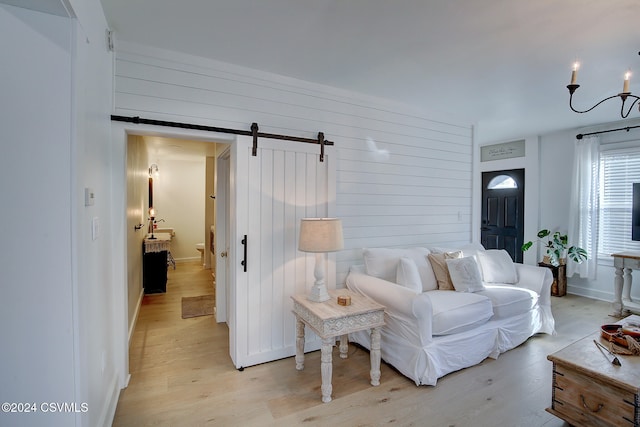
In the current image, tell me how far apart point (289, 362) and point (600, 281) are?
4.94 meters

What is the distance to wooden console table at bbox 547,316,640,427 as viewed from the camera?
1749 mm

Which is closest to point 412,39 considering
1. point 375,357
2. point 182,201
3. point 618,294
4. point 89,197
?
point 89,197

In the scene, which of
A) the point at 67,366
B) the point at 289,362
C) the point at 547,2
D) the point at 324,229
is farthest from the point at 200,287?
the point at 547,2

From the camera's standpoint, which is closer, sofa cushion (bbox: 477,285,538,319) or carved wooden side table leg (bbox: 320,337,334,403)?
carved wooden side table leg (bbox: 320,337,334,403)

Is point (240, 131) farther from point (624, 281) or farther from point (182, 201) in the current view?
point (182, 201)

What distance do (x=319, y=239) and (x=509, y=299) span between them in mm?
2030

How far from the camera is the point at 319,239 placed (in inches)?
99.2

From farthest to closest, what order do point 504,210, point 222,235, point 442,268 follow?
point 504,210, point 222,235, point 442,268

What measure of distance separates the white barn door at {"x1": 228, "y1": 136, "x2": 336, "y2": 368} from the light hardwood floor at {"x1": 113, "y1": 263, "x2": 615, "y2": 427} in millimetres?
242

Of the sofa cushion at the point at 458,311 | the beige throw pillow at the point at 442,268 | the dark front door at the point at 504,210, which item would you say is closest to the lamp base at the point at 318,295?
the sofa cushion at the point at 458,311

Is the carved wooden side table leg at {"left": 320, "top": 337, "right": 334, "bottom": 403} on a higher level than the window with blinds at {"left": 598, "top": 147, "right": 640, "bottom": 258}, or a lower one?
lower

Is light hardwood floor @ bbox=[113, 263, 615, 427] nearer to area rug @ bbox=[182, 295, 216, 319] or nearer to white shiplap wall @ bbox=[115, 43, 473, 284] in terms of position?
area rug @ bbox=[182, 295, 216, 319]

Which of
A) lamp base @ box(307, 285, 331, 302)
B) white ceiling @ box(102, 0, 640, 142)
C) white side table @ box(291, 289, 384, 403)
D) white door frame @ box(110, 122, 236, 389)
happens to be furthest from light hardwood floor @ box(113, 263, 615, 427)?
white ceiling @ box(102, 0, 640, 142)

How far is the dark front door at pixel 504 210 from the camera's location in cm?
571
